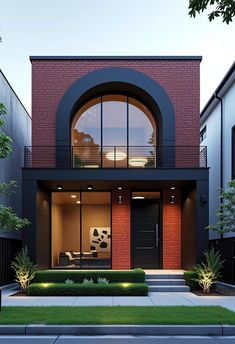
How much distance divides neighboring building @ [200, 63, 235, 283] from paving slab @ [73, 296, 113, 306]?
5026mm

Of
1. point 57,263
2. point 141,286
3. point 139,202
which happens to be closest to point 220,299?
point 141,286

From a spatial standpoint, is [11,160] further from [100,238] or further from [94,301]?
[94,301]

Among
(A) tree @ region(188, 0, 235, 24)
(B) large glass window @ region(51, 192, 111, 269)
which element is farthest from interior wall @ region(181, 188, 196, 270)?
(A) tree @ region(188, 0, 235, 24)

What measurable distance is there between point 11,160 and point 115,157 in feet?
14.5

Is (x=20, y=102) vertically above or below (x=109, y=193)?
above

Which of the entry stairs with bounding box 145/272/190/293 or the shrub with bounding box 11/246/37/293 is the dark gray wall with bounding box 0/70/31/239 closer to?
the shrub with bounding box 11/246/37/293

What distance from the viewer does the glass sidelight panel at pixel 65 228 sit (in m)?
17.7

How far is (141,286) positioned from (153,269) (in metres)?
4.02

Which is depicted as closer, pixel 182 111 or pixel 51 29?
pixel 182 111

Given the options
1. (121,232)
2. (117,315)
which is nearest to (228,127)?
(121,232)

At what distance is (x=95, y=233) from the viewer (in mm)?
17641

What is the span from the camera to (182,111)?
16906mm

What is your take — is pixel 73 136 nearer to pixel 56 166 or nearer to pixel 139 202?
pixel 56 166

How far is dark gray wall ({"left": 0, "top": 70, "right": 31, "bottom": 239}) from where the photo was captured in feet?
55.0
